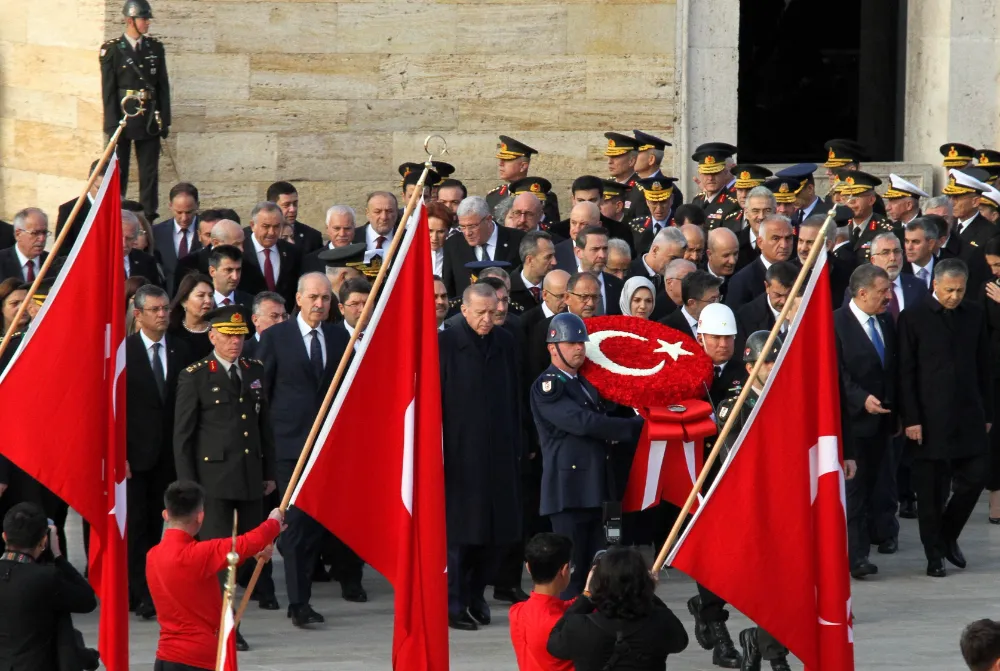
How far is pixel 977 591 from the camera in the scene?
12.0m

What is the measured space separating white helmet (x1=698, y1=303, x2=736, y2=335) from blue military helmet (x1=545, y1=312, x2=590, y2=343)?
0.83 meters

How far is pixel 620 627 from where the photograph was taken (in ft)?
23.8

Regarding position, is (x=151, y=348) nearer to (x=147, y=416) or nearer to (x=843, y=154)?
(x=147, y=416)

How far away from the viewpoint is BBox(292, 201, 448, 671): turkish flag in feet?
27.9

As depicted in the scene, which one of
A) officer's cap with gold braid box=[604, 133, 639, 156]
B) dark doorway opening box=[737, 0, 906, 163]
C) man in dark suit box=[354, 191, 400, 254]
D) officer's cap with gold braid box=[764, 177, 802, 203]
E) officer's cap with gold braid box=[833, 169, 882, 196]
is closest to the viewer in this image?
man in dark suit box=[354, 191, 400, 254]

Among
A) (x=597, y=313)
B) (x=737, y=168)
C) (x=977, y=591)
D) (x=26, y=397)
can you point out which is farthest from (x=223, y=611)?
(x=737, y=168)

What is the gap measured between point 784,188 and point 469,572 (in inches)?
209

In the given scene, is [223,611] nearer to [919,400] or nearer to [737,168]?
[919,400]

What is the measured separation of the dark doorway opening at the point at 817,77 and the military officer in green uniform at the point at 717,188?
4.46 metres

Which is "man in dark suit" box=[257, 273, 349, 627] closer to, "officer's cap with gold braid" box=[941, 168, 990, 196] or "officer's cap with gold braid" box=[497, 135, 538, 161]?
"officer's cap with gold braid" box=[497, 135, 538, 161]

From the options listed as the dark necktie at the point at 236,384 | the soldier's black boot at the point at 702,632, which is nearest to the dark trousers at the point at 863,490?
the soldier's black boot at the point at 702,632

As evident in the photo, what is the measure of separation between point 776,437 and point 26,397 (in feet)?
11.1

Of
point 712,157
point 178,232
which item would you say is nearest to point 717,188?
point 712,157

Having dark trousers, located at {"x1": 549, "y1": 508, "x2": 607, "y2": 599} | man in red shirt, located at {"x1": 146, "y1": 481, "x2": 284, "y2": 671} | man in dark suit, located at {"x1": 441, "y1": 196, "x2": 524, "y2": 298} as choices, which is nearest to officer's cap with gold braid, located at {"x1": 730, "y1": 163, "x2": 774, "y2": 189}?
man in dark suit, located at {"x1": 441, "y1": 196, "x2": 524, "y2": 298}
